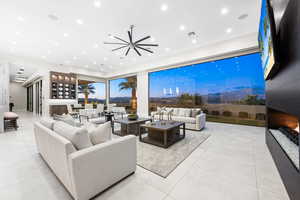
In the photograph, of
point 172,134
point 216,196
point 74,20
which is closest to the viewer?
point 216,196

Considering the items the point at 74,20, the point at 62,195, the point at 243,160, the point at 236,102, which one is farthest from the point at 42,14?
the point at 236,102

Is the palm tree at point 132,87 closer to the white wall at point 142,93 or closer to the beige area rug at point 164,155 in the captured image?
the white wall at point 142,93

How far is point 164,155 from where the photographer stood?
257 cm

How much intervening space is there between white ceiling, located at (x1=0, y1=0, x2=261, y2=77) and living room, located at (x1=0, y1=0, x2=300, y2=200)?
0.12ft

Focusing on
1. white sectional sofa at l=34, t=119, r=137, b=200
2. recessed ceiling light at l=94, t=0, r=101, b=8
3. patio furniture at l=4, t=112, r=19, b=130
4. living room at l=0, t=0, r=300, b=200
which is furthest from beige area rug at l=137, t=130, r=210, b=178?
patio furniture at l=4, t=112, r=19, b=130

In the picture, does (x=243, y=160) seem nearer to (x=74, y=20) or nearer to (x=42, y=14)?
(x=74, y=20)

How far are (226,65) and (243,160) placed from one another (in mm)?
4631

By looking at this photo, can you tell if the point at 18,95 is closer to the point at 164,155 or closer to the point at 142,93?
the point at 142,93

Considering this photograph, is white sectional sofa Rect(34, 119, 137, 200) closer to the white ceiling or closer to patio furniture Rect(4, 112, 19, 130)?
the white ceiling

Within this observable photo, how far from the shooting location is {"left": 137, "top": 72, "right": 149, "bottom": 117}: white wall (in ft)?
27.8

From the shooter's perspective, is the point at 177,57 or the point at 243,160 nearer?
the point at 243,160

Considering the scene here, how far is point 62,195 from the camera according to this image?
1.54m

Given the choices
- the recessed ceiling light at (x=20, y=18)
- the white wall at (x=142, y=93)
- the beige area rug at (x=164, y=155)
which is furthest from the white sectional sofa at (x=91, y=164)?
the white wall at (x=142, y=93)

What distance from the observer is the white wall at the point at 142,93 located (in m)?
8.46
